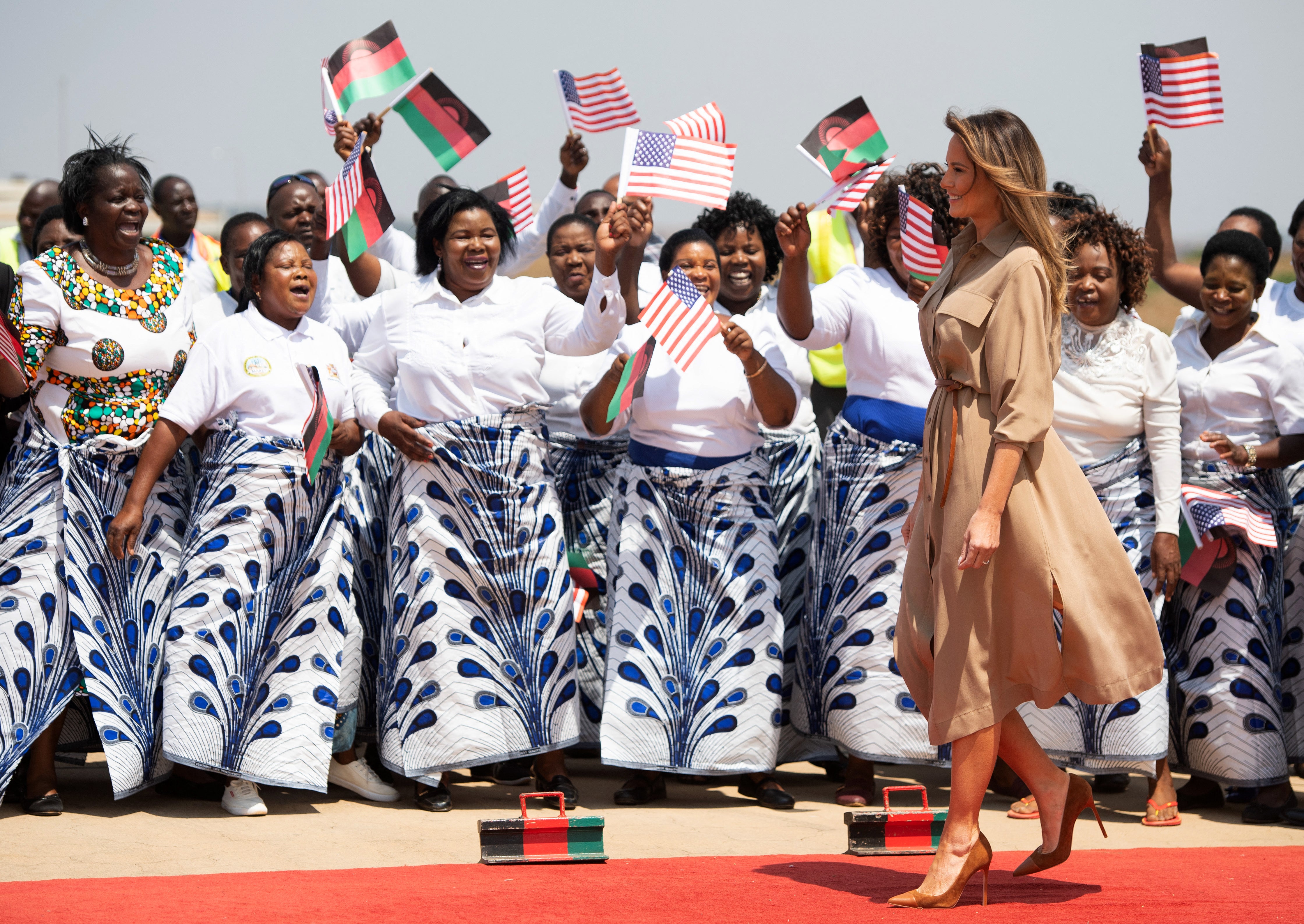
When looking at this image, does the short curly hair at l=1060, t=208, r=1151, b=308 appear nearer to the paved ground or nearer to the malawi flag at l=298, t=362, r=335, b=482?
the paved ground

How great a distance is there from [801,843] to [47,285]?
3.56 m

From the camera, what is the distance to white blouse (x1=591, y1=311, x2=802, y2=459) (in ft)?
19.9

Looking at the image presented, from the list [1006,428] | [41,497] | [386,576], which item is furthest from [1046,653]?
[41,497]

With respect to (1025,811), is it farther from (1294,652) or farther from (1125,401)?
(1125,401)

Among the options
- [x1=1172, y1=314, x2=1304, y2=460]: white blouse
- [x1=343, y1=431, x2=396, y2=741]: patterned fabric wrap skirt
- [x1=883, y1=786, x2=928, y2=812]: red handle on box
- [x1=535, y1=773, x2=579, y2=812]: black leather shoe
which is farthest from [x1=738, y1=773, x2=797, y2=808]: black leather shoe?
[x1=1172, y1=314, x2=1304, y2=460]: white blouse

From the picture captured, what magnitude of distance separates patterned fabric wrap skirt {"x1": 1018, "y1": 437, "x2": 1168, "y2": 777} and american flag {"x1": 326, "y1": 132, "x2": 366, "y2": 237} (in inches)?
126

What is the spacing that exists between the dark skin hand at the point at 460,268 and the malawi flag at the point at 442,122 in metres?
1.04

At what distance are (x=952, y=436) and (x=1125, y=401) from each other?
2011 mm

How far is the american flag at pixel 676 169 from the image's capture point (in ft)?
19.0

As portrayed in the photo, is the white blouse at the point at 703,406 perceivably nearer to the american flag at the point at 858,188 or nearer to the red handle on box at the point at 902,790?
the american flag at the point at 858,188

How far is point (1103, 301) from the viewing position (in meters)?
5.85

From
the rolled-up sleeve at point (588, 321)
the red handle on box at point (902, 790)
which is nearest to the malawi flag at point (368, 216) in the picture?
the rolled-up sleeve at point (588, 321)

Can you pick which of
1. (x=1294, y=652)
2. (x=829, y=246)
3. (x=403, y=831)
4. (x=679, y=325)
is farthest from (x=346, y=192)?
(x=1294, y=652)

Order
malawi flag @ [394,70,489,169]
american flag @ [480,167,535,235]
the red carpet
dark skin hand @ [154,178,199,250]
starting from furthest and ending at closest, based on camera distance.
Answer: dark skin hand @ [154,178,199,250] → american flag @ [480,167,535,235] → malawi flag @ [394,70,489,169] → the red carpet
